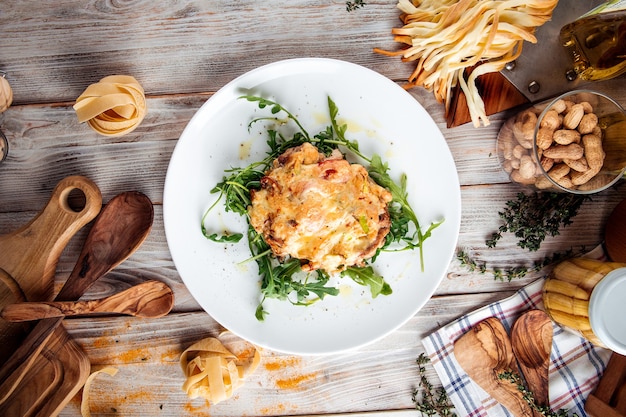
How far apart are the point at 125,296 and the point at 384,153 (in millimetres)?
1529

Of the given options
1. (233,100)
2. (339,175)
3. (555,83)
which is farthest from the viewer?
(555,83)

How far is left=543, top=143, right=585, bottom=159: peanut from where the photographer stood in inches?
93.4

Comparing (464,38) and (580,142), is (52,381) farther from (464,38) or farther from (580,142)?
(580,142)

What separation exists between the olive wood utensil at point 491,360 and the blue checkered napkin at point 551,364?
0.04 m

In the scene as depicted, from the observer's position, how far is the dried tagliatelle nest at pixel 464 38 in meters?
2.37

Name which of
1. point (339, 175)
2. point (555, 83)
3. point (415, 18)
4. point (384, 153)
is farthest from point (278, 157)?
point (555, 83)

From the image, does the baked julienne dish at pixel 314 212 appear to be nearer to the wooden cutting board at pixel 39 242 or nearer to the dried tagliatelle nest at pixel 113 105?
the dried tagliatelle nest at pixel 113 105

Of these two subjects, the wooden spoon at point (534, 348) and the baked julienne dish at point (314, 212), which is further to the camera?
the wooden spoon at point (534, 348)

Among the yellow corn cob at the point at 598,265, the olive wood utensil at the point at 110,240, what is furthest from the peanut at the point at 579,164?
the olive wood utensil at the point at 110,240

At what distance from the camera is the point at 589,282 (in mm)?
2467

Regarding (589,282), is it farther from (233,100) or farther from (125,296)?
(125,296)

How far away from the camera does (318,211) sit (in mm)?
2205

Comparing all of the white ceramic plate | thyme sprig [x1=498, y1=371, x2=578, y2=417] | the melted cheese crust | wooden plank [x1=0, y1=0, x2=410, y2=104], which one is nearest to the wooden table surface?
wooden plank [x1=0, y1=0, x2=410, y2=104]

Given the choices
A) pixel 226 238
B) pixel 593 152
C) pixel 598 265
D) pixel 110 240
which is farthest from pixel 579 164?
pixel 110 240
